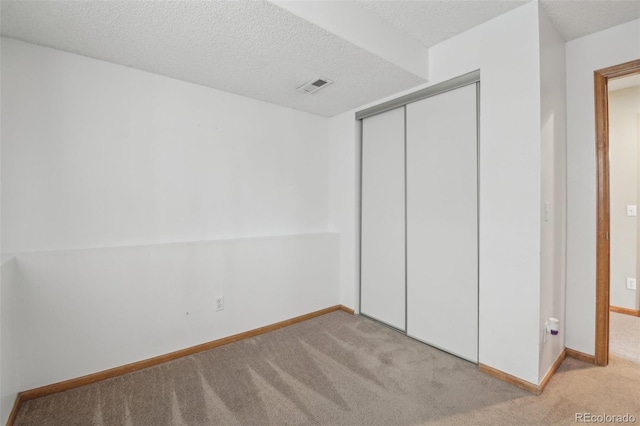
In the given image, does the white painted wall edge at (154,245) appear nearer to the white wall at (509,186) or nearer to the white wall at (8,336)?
the white wall at (8,336)

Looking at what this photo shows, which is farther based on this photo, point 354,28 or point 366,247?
point 366,247

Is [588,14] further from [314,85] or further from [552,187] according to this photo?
[314,85]

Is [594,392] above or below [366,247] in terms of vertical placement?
below

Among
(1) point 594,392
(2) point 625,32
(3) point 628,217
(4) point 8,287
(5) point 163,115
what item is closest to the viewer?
(4) point 8,287

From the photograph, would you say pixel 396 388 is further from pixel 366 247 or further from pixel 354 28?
pixel 354 28

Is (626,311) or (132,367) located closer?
(132,367)

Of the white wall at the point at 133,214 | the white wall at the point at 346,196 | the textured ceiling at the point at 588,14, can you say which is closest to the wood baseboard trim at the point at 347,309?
the white wall at the point at 346,196

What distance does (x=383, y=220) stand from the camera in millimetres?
2961

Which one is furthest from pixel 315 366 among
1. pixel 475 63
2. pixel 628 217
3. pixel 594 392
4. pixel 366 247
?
pixel 628 217

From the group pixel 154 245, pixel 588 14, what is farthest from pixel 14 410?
pixel 588 14

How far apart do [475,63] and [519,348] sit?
6.69ft

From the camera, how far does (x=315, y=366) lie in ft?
7.14

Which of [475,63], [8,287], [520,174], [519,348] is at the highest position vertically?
[475,63]

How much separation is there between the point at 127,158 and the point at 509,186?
280cm
